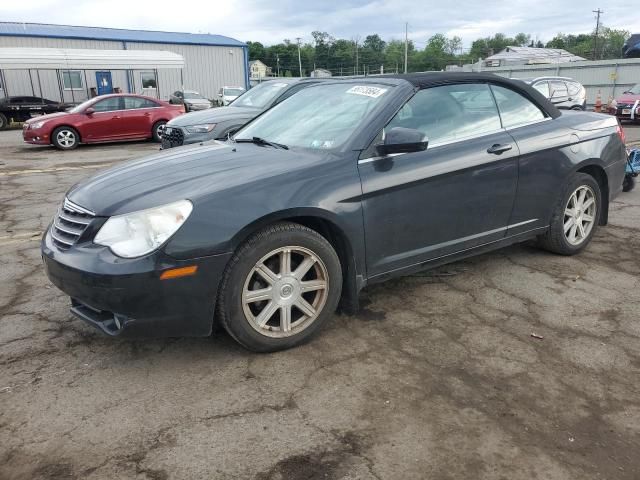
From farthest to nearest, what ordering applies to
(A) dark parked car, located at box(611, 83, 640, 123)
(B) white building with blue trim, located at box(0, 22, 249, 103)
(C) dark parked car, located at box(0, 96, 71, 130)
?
(B) white building with blue trim, located at box(0, 22, 249, 103) → (C) dark parked car, located at box(0, 96, 71, 130) → (A) dark parked car, located at box(611, 83, 640, 123)


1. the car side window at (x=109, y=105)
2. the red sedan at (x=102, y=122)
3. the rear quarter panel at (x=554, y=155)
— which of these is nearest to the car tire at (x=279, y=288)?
the rear quarter panel at (x=554, y=155)

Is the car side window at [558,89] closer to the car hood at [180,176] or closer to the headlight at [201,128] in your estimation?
the headlight at [201,128]

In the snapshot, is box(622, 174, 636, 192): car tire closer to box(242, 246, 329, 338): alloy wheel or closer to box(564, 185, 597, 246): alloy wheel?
box(564, 185, 597, 246): alloy wheel

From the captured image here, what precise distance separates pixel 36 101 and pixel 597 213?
2202 centimetres

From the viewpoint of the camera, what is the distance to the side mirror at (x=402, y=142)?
3.19 meters

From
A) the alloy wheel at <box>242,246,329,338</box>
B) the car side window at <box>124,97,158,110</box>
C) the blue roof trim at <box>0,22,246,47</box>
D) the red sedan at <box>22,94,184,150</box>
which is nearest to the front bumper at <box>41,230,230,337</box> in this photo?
the alloy wheel at <box>242,246,329,338</box>

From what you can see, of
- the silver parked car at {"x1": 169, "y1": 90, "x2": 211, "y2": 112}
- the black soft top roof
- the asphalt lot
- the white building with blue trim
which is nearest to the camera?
the asphalt lot

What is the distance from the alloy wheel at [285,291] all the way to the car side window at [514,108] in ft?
6.51

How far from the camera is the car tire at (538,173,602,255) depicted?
4.40 metres

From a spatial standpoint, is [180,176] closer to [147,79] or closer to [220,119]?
[220,119]

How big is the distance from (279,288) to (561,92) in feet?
47.0

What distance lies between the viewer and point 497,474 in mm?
2150

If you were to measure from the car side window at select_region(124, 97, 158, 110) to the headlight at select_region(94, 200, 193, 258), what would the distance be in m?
13.1

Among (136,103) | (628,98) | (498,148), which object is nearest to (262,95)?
(136,103)
